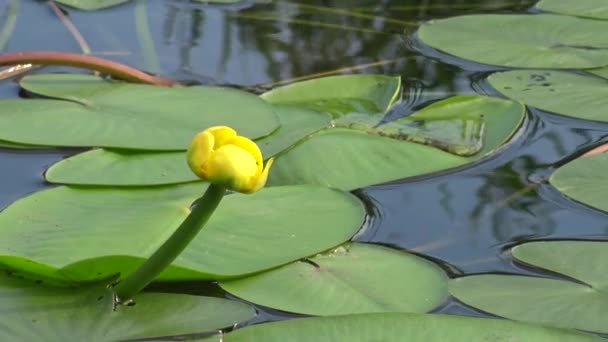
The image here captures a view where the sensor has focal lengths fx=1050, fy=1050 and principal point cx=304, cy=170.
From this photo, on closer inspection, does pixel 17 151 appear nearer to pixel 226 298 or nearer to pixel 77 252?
pixel 77 252

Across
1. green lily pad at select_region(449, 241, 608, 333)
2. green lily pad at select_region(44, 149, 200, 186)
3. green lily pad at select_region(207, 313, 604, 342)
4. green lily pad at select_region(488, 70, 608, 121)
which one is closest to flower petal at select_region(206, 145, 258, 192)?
green lily pad at select_region(207, 313, 604, 342)

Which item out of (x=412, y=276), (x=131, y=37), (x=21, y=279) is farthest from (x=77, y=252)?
(x=131, y=37)

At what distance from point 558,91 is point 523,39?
24 cm

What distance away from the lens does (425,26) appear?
6.11 ft

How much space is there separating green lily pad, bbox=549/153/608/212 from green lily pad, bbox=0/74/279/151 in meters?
0.38

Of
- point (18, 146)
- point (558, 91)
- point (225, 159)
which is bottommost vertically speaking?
point (18, 146)

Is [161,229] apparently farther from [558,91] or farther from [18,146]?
[558,91]

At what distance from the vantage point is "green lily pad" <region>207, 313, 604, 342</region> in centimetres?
90

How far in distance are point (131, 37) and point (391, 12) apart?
0.51 m

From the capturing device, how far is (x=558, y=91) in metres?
1.57

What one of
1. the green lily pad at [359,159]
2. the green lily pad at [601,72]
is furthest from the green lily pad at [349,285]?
the green lily pad at [601,72]

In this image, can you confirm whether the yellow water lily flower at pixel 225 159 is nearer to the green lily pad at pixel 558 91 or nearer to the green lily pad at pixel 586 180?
the green lily pad at pixel 586 180

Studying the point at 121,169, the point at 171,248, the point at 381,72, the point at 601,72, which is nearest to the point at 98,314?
the point at 171,248

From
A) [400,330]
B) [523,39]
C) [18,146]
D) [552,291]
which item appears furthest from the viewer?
[523,39]
